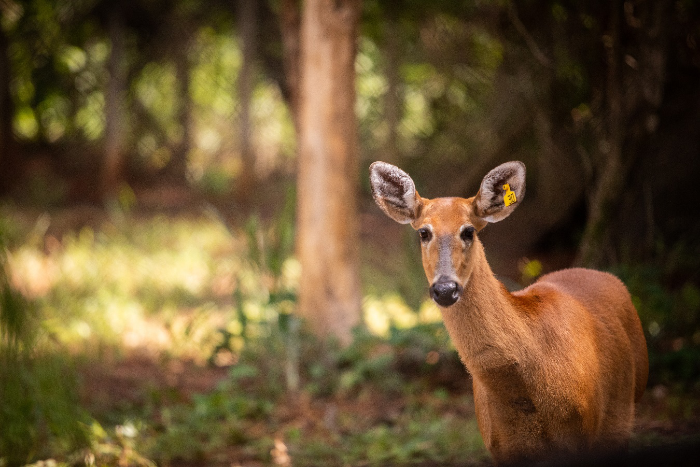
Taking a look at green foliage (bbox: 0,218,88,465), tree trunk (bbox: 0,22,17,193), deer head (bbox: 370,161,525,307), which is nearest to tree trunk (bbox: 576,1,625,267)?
deer head (bbox: 370,161,525,307)

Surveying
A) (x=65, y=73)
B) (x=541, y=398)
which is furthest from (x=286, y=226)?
(x=65, y=73)

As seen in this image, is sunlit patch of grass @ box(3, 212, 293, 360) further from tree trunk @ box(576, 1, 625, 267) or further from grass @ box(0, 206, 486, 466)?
tree trunk @ box(576, 1, 625, 267)

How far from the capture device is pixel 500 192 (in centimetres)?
250

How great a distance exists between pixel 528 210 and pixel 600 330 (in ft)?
14.9

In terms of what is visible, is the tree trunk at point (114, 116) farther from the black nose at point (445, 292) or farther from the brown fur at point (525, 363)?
the black nose at point (445, 292)

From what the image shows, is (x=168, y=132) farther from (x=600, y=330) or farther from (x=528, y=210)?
(x=600, y=330)

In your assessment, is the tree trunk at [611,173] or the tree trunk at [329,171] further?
the tree trunk at [329,171]

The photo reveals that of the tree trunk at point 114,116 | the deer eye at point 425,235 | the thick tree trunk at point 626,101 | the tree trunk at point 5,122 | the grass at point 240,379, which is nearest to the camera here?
the deer eye at point 425,235

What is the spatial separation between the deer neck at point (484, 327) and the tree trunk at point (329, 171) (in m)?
2.87

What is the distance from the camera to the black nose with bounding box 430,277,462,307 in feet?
7.30

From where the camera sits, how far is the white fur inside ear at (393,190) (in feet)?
8.29

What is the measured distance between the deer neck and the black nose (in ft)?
0.59

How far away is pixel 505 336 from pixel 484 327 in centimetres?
8

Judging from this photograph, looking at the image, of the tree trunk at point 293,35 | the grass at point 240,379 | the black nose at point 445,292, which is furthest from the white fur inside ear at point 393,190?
the tree trunk at point 293,35
